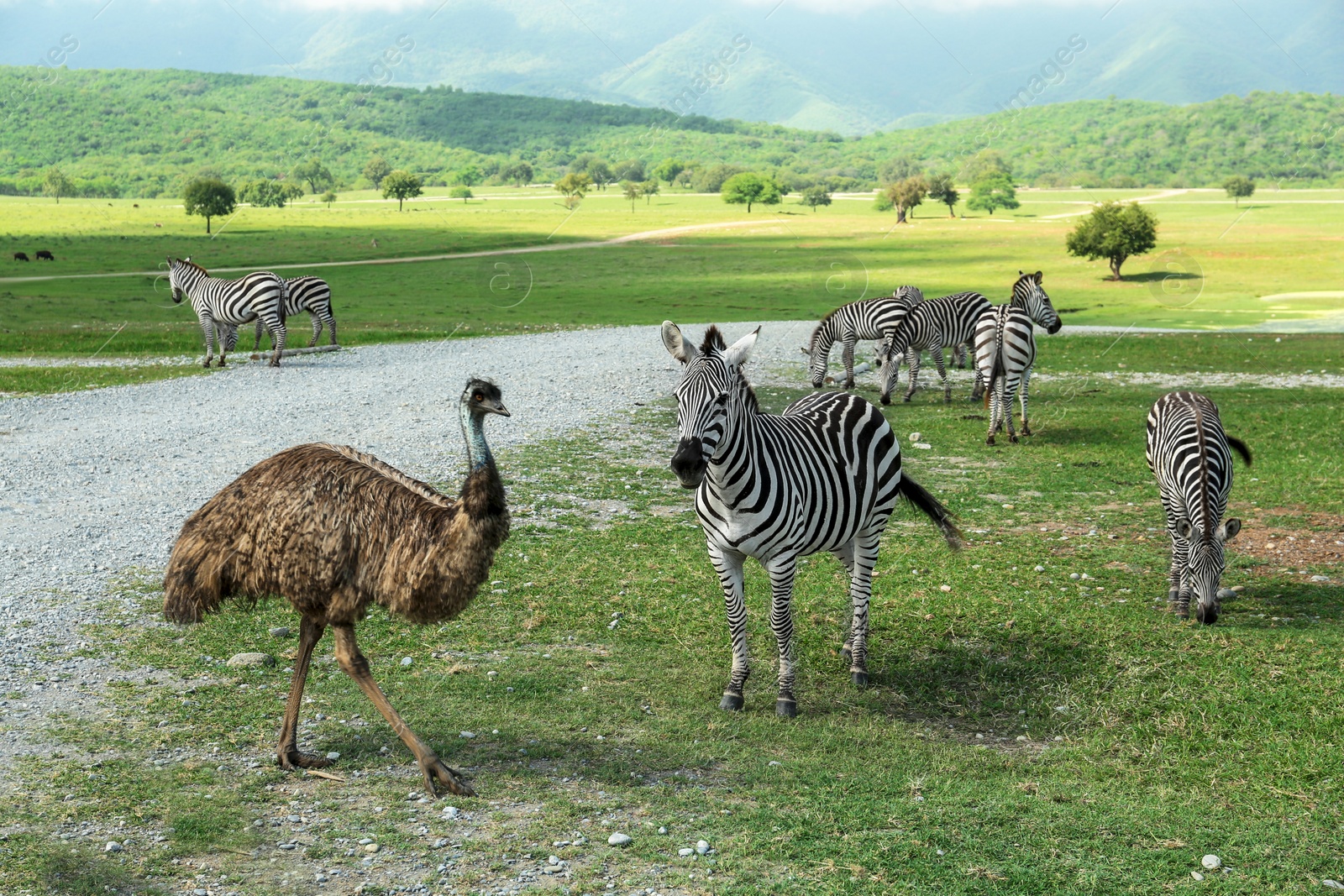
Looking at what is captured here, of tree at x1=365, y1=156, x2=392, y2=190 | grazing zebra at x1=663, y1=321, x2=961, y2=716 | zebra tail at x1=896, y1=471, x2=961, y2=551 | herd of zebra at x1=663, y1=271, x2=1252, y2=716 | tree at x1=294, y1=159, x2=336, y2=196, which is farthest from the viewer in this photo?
tree at x1=365, y1=156, x2=392, y2=190

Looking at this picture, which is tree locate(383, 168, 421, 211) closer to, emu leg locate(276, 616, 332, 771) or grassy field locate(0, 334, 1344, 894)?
grassy field locate(0, 334, 1344, 894)

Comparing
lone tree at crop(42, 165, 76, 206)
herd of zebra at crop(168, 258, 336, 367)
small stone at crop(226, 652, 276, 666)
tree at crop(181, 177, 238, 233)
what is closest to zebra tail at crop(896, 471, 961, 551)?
small stone at crop(226, 652, 276, 666)

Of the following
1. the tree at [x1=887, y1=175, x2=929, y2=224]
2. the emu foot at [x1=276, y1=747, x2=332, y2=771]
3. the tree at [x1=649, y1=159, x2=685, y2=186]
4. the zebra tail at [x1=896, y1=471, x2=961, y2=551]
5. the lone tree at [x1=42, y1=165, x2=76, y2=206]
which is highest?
the tree at [x1=649, y1=159, x2=685, y2=186]

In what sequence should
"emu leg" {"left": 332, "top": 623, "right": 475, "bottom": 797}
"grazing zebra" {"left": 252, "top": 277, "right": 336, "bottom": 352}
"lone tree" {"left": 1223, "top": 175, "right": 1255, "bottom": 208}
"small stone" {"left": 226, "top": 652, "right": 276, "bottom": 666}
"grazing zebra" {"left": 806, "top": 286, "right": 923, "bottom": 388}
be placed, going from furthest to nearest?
"lone tree" {"left": 1223, "top": 175, "right": 1255, "bottom": 208}
"grazing zebra" {"left": 252, "top": 277, "right": 336, "bottom": 352}
"grazing zebra" {"left": 806, "top": 286, "right": 923, "bottom": 388}
"small stone" {"left": 226, "top": 652, "right": 276, "bottom": 666}
"emu leg" {"left": 332, "top": 623, "right": 475, "bottom": 797}

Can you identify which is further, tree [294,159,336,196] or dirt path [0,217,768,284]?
tree [294,159,336,196]

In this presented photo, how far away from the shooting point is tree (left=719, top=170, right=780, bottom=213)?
142625 millimetres

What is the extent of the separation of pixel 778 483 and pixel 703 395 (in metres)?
1.23

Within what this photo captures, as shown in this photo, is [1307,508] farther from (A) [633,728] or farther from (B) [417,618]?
(B) [417,618]

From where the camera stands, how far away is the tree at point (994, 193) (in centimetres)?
13500

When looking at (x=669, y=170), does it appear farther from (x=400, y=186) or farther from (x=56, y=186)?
(x=56, y=186)

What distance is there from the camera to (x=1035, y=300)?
24.2m

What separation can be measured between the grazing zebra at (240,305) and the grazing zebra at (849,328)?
1410 centimetres

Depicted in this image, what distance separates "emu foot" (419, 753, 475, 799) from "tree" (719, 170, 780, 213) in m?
139

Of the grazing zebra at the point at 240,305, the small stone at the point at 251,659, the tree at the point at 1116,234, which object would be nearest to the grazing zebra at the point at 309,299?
the grazing zebra at the point at 240,305
